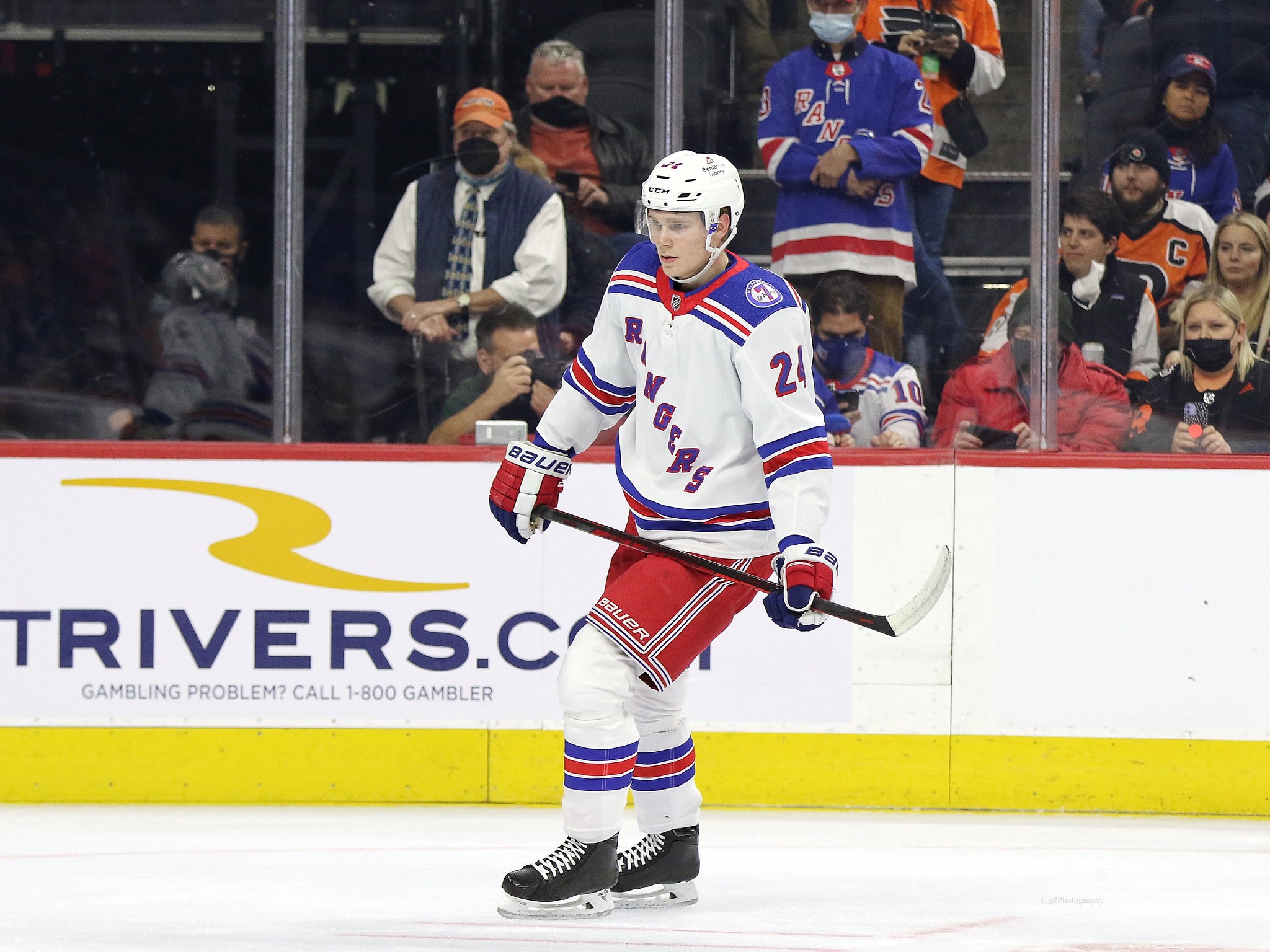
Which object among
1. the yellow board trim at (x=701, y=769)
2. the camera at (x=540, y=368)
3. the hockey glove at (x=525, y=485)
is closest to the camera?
the hockey glove at (x=525, y=485)

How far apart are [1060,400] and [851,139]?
90cm

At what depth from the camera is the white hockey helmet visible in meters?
3.25

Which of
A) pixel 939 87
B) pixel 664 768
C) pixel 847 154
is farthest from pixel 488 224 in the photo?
pixel 664 768

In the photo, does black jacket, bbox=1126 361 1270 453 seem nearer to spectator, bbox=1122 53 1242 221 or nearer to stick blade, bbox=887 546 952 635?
spectator, bbox=1122 53 1242 221

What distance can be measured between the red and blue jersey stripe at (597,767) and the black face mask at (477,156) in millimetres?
2029

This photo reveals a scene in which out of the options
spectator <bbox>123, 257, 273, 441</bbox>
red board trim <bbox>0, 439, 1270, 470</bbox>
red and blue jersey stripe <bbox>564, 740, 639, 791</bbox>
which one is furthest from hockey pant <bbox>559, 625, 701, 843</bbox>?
spectator <bbox>123, 257, 273, 441</bbox>

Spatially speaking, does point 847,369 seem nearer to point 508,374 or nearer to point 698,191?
point 508,374

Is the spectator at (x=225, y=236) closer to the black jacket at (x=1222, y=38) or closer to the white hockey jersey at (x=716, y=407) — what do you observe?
the white hockey jersey at (x=716, y=407)

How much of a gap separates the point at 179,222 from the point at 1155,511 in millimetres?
2689

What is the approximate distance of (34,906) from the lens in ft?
11.1

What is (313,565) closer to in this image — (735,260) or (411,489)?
(411,489)

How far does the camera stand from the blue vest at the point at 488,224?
15.7ft

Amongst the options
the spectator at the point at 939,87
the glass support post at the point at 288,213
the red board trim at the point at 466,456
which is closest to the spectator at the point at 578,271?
the red board trim at the point at 466,456

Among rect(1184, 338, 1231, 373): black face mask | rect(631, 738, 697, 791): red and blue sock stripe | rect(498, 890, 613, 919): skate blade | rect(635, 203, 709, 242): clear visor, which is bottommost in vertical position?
rect(498, 890, 613, 919): skate blade
